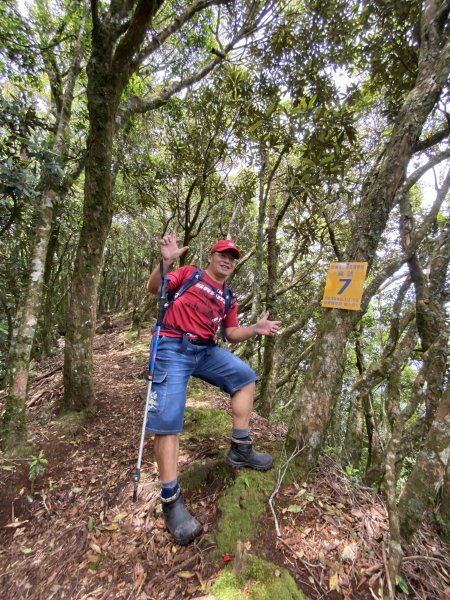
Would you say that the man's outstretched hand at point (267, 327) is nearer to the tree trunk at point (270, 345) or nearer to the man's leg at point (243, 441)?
the man's leg at point (243, 441)

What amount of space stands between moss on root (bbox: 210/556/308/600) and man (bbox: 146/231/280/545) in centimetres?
45

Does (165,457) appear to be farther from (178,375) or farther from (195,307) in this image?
(195,307)

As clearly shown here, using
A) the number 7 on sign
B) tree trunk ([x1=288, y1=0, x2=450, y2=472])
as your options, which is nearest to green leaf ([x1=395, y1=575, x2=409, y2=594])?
tree trunk ([x1=288, y1=0, x2=450, y2=472])

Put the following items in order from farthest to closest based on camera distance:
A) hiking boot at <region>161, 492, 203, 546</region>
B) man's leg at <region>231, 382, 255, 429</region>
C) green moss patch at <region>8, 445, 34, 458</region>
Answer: green moss patch at <region>8, 445, 34, 458</region>, man's leg at <region>231, 382, 255, 429</region>, hiking boot at <region>161, 492, 203, 546</region>

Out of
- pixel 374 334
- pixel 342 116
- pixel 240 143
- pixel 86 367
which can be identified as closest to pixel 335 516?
pixel 86 367

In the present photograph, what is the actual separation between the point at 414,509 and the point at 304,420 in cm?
94

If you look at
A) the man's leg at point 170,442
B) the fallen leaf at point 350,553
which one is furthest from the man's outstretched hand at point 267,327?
the fallen leaf at point 350,553

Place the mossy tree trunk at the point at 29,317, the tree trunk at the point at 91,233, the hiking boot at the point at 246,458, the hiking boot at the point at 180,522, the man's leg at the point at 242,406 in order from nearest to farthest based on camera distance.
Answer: the hiking boot at the point at 180,522
the hiking boot at the point at 246,458
the man's leg at the point at 242,406
the mossy tree trunk at the point at 29,317
the tree trunk at the point at 91,233

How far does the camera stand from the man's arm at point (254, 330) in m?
2.95

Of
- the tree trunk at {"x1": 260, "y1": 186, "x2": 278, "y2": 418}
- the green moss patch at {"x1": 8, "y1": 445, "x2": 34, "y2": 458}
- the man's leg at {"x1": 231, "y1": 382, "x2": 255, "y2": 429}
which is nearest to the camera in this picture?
the man's leg at {"x1": 231, "y1": 382, "x2": 255, "y2": 429}

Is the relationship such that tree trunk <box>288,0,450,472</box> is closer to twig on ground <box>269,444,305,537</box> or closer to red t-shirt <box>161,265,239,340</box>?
twig on ground <box>269,444,305,537</box>

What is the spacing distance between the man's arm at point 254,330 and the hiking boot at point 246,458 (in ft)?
3.20

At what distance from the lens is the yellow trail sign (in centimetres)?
243

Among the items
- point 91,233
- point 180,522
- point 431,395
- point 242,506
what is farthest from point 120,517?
point 91,233
